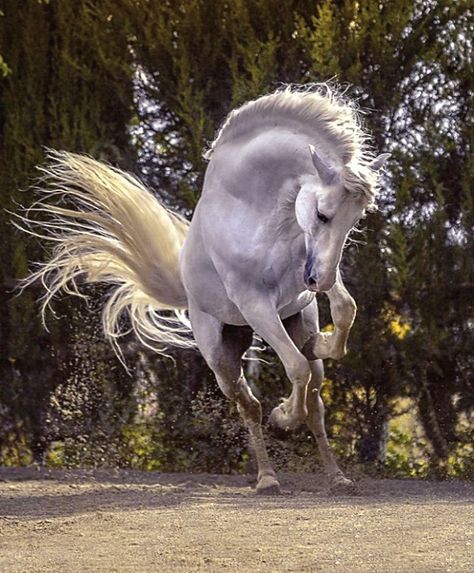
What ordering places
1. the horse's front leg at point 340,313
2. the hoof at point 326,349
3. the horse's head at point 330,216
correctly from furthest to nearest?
1. the hoof at point 326,349
2. the horse's front leg at point 340,313
3. the horse's head at point 330,216

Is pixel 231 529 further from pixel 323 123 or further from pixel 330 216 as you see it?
pixel 323 123

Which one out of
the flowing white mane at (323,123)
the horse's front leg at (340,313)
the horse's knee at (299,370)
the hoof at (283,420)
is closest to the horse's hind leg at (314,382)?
the horse's front leg at (340,313)

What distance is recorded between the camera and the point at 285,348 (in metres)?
5.65

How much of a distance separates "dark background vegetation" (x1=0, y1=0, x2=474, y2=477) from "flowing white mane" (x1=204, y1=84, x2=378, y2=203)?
1953mm

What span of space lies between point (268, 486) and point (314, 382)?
630 millimetres

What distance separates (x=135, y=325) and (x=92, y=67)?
2092mm

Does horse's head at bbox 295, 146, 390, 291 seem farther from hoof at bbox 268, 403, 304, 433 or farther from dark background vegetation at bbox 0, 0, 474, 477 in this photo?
dark background vegetation at bbox 0, 0, 474, 477

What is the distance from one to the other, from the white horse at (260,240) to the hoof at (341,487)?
0.01 meters

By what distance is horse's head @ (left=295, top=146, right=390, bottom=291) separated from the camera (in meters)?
5.18

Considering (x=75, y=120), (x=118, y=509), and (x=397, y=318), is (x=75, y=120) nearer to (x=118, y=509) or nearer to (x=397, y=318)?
(x=397, y=318)

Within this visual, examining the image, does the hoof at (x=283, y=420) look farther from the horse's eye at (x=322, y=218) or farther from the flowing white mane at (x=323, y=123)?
the flowing white mane at (x=323, y=123)

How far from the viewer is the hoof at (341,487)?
259 inches

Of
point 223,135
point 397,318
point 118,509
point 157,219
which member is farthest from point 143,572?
point 397,318

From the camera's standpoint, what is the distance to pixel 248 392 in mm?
6660
